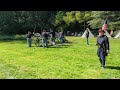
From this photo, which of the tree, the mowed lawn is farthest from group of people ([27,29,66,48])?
the tree

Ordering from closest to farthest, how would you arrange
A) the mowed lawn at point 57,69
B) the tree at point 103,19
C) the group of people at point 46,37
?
the mowed lawn at point 57,69 → the group of people at point 46,37 → the tree at point 103,19

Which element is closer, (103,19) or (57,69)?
(57,69)

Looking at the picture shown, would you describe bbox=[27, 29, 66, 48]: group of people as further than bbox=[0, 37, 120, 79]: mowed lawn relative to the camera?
Yes

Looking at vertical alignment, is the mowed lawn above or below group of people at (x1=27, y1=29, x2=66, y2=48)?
below

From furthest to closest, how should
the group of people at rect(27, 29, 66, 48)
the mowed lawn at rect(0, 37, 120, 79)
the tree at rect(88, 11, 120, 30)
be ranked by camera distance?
the tree at rect(88, 11, 120, 30) → the group of people at rect(27, 29, 66, 48) → the mowed lawn at rect(0, 37, 120, 79)

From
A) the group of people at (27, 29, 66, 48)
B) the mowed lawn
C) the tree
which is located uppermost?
the tree

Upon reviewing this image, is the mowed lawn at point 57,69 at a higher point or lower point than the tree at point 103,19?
lower

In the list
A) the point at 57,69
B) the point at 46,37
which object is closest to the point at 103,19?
the point at 46,37

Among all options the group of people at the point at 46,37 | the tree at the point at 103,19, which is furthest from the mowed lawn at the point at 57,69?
the tree at the point at 103,19

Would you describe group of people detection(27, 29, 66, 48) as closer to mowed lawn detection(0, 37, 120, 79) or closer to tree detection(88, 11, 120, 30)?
mowed lawn detection(0, 37, 120, 79)

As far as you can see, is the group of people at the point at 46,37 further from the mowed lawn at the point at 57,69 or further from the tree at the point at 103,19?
the tree at the point at 103,19

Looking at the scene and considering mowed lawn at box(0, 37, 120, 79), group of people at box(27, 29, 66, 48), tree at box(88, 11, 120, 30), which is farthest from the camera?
tree at box(88, 11, 120, 30)

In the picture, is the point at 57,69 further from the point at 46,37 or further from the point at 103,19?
the point at 103,19
